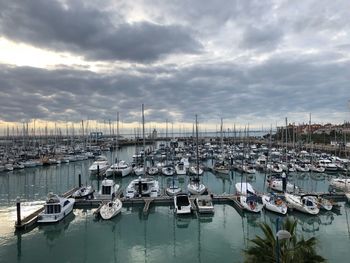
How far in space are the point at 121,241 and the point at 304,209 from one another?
20.3 m

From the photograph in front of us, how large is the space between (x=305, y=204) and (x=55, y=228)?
27195 mm

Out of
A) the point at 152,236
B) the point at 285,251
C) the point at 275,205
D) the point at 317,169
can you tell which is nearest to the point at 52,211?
the point at 152,236

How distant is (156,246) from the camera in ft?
95.4

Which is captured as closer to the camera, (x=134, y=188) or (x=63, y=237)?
(x=63, y=237)

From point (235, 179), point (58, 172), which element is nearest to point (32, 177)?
point (58, 172)

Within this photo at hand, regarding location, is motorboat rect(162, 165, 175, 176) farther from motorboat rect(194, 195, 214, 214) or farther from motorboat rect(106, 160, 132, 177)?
motorboat rect(194, 195, 214, 214)

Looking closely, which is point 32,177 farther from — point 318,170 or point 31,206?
point 318,170

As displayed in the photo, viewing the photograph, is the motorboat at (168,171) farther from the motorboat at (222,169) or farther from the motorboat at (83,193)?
the motorboat at (83,193)

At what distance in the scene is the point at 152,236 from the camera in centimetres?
3178

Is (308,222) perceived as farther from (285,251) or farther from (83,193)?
(83,193)

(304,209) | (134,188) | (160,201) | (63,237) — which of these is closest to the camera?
(63,237)

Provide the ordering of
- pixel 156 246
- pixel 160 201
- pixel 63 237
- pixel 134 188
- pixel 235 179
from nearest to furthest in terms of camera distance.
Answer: pixel 156 246 < pixel 63 237 < pixel 160 201 < pixel 134 188 < pixel 235 179

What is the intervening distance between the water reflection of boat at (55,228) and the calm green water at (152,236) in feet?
0.31

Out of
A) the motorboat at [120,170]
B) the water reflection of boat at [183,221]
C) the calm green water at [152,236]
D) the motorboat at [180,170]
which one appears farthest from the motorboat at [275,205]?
the motorboat at [120,170]
